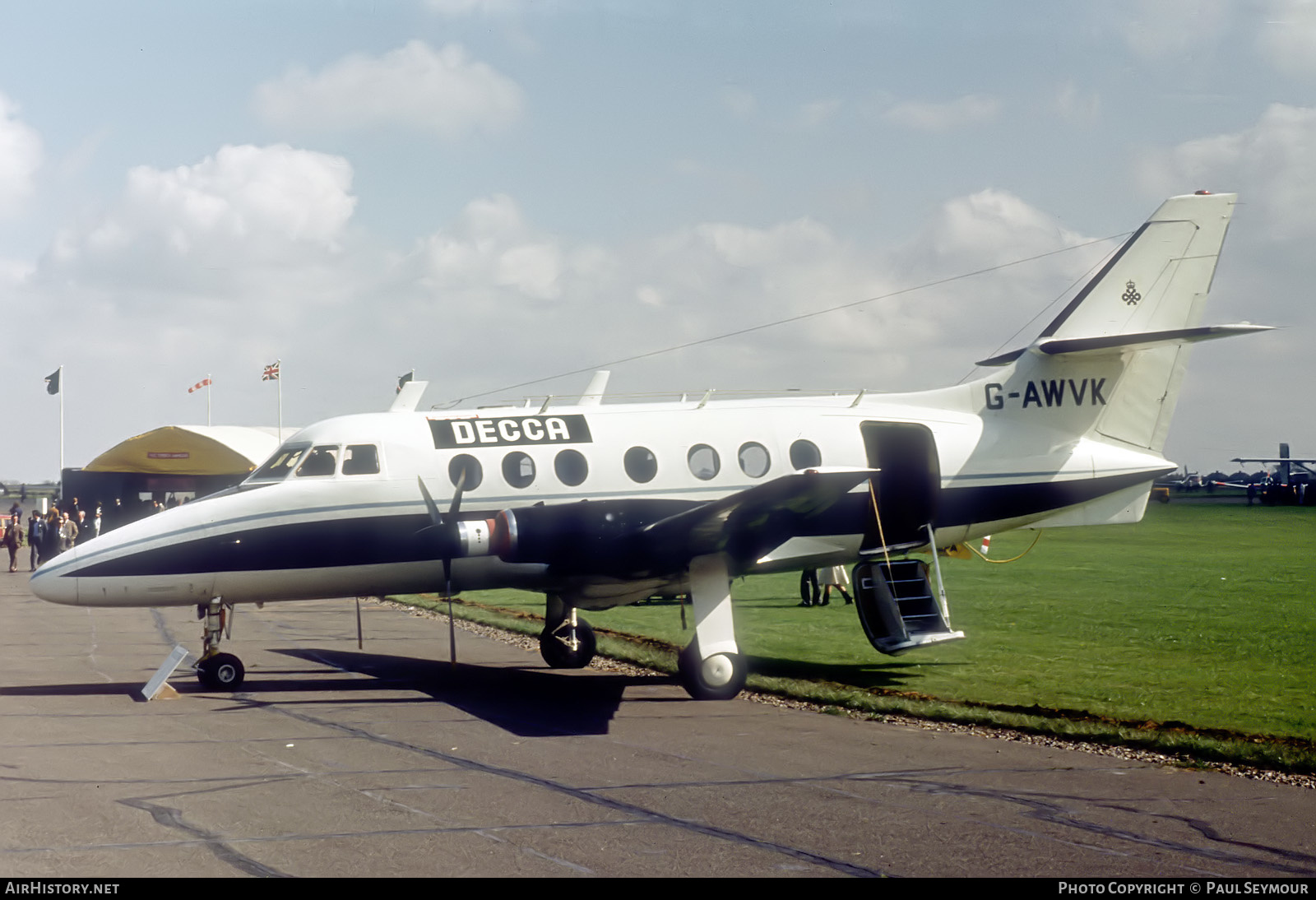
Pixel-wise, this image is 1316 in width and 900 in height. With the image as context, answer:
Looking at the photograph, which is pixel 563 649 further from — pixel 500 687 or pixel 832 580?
pixel 832 580

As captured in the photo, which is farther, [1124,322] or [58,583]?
[1124,322]

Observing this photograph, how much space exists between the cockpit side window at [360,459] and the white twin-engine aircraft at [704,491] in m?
0.02

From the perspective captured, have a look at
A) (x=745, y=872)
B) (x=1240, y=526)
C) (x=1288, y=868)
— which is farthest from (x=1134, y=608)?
(x=1240, y=526)

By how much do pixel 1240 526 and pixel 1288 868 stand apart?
5489cm

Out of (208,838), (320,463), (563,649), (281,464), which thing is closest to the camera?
(208,838)

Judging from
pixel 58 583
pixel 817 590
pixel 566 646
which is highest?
pixel 58 583

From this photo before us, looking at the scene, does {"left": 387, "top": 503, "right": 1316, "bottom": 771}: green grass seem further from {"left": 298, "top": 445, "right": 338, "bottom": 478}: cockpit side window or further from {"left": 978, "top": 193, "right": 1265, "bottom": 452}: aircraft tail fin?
{"left": 298, "top": 445, "right": 338, "bottom": 478}: cockpit side window

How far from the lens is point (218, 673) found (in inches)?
602

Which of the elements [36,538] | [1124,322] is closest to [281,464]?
[1124,322]

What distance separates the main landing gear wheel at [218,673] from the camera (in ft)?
50.1

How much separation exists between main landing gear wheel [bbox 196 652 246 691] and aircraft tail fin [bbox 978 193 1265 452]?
1190 cm

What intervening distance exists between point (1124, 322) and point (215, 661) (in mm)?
14651

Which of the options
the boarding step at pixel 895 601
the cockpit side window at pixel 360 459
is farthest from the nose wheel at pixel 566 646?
the boarding step at pixel 895 601

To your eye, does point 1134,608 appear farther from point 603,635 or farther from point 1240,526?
point 1240,526
